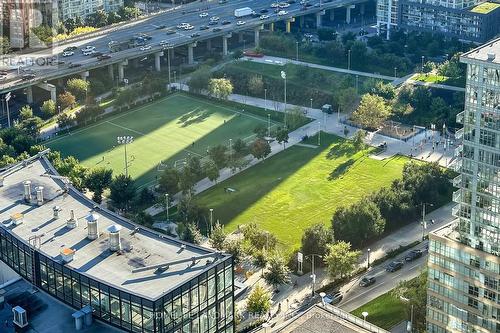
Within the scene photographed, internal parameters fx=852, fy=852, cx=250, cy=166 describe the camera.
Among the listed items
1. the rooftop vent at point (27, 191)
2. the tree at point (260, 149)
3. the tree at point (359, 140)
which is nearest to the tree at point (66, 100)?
the tree at point (260, 149)

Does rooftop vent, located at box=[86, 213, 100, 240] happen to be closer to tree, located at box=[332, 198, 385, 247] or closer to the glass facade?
the glass facade

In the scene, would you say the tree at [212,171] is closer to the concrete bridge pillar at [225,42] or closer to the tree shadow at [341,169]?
the tree shadow at [341,169]

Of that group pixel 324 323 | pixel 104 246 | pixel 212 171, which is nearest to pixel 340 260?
pixel 324 323

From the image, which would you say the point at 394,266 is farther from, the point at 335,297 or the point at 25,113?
the point at 25,113

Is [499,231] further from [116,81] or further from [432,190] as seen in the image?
[116,81]

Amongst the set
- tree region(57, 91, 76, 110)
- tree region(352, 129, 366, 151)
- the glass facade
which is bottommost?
tree region(352, 129, 366, 151)

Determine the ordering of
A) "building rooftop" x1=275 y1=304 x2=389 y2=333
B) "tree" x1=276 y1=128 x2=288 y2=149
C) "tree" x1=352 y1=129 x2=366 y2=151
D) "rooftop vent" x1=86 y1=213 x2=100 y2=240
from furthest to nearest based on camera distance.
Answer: "tree" x1=276 y1=128 x2=288 y2=149, "tree" x1=352 y1=129 x2=366 y2=151, "rooftop vent" x1=86 y1=213 x2=100 y2=240, "building rooftop" x1=275 y1=304 x2=389 y2=333

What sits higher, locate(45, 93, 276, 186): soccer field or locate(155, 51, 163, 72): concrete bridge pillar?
locate(155, 51, 163, 72): concrete bridge pillar

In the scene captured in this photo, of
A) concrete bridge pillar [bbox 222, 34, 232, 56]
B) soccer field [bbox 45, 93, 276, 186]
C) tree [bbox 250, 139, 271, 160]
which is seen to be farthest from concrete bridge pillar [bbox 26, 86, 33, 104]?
tree [bbox 250, 139, 271, 160]

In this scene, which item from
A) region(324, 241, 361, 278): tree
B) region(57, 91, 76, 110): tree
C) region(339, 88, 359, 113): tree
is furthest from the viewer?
region(57, 91, 76, 110): tree
